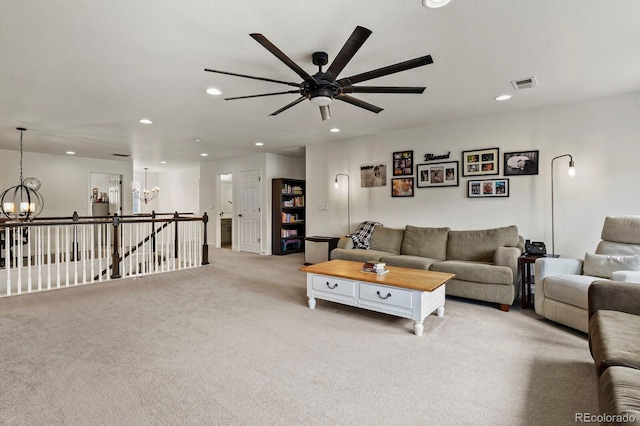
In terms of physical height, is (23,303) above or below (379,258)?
below

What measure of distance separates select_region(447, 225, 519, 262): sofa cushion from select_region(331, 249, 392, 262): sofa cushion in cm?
93

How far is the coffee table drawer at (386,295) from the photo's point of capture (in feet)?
9.65

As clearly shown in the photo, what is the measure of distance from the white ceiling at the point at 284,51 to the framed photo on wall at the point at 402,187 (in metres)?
1.12

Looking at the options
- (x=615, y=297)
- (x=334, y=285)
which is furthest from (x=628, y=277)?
(x=334, y=285)

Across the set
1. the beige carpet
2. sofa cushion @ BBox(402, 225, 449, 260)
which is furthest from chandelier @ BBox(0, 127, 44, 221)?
sofa cushion @ BBox(402, 225, 449, 260)

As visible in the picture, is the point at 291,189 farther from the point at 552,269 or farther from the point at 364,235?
the point at 552,269

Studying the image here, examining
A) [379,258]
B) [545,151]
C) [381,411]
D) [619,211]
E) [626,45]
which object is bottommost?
Result: [381,411]

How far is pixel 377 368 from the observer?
2.27m

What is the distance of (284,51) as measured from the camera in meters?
2.62

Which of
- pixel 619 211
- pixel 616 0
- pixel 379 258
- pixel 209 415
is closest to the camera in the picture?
pixel 209 415

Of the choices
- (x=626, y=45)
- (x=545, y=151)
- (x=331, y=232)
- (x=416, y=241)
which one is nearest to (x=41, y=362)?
(x=416, y=241)

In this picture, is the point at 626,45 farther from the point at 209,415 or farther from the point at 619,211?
the point at 209,415

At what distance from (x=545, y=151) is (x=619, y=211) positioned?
3.46 feet

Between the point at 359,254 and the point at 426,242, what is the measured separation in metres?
0.99
